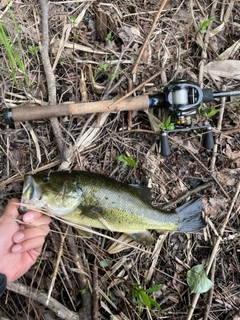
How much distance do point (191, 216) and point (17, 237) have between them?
1.72 meters

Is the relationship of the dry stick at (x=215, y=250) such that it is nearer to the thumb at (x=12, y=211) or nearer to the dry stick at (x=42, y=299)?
the dry stick at (x=42, y=299)

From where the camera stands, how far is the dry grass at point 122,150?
3.42 meters

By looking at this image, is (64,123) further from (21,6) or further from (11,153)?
(21,6)

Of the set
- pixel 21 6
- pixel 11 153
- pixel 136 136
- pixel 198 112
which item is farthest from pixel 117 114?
pixel 21 6

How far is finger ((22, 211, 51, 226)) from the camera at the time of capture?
3.00m

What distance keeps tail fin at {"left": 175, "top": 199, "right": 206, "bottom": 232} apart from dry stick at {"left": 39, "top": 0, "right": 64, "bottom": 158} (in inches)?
54.3

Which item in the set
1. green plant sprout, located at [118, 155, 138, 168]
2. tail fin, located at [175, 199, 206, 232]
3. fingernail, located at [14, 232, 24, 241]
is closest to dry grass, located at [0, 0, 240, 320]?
green plant sprout, located at [118, 155, 138, 168]

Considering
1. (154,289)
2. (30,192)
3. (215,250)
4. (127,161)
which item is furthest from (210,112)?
(30,192)

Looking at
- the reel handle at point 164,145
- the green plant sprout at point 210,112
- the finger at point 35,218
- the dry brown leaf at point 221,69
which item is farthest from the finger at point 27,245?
the dry brown leaf at point 221,69

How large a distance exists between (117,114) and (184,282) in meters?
1.94

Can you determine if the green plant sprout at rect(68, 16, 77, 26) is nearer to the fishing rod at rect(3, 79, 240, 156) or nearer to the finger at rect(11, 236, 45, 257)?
the fishing rod at rect(3, 79, 240, 156)

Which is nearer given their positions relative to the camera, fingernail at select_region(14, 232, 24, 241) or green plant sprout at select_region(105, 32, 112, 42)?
fingernail at select_region(14, 232, 24, 241)

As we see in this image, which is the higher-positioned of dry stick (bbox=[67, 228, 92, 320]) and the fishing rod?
the fishing rod

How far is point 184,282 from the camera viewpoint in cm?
358
